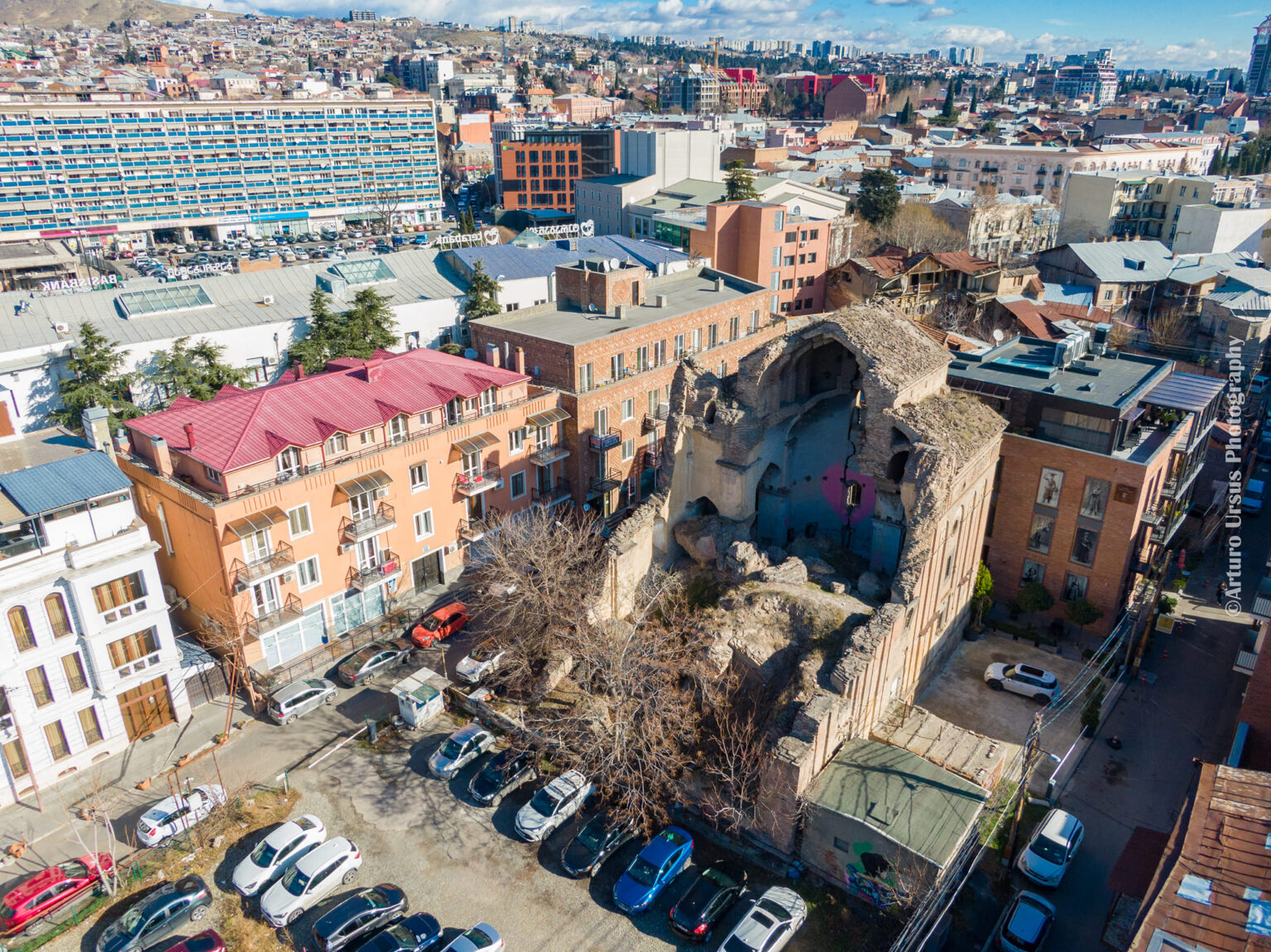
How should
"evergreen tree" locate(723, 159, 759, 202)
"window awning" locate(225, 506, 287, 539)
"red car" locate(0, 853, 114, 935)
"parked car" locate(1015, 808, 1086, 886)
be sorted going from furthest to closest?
"evergreen tree" locate(723, 159, 759, 202) < "window awning" locate(225, 506, 287, 539) < "parked car" locate(1015, 808, 1086, 886) < "red car" locate(0, 853, 114, 935)

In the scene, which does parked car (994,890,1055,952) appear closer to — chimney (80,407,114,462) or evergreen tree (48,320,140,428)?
chimney (80,407,114,462)

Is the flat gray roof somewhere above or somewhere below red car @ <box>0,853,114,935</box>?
above

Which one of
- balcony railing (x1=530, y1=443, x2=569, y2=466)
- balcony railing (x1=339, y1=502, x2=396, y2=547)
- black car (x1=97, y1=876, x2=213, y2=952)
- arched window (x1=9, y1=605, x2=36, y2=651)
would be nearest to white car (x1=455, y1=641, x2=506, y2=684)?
balcony railing (x1=339, y1=502, x2=396, y2=547)

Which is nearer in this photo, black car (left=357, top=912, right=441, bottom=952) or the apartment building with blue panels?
black car (left=357, top=912, right=441, bottom=952)

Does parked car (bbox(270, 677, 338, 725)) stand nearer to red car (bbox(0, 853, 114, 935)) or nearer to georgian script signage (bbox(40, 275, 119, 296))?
red car (bbox(0, 853, 114, 935))

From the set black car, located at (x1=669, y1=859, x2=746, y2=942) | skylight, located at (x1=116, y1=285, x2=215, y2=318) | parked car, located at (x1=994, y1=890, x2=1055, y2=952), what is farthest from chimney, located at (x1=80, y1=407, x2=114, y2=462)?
parked car, located at (x1=994, y1=890, x2=1055, y2=952)

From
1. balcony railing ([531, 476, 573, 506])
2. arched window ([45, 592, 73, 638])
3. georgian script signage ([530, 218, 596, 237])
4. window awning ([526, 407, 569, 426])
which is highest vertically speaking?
georgian script signage ([530, 218, 596, 237])

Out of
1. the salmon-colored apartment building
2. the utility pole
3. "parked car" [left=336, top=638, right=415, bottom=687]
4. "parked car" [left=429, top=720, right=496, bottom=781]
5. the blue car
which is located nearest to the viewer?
the utility pole

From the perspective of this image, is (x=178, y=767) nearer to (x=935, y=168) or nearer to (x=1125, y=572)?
(x=1125, y=572)
